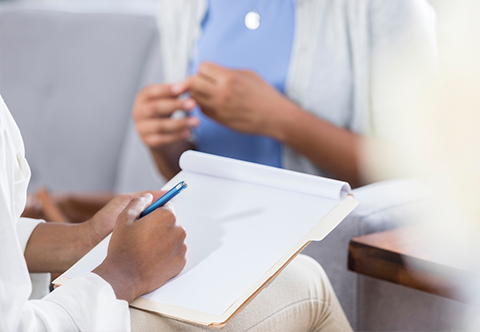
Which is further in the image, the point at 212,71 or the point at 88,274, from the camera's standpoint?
the point at 212,71

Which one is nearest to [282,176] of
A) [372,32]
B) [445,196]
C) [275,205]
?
[275,205]

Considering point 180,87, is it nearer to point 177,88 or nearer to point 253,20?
point 177,88

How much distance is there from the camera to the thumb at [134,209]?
0.51 meters

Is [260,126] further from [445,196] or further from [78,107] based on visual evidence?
[78,107]

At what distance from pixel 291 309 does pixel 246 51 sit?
678 mm

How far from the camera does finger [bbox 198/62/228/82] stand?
3.35ft

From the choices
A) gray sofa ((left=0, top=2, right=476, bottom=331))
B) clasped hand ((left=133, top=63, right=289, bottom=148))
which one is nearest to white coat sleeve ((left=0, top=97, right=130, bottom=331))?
clasped hand ((left=133, top=63, right=289, bottom=148))

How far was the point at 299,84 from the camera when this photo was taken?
108 cm

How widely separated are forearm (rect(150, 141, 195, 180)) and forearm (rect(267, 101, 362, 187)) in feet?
0.85

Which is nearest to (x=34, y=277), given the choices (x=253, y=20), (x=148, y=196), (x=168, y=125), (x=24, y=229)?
(x=24, y=229)

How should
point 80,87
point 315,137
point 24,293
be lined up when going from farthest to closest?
point 80,87 → point 315,137 → point 24,293

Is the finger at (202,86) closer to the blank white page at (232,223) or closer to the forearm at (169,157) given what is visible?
the forearm at (169,157)

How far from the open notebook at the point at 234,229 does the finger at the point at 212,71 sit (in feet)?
1.30

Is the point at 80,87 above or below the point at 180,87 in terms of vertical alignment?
below
